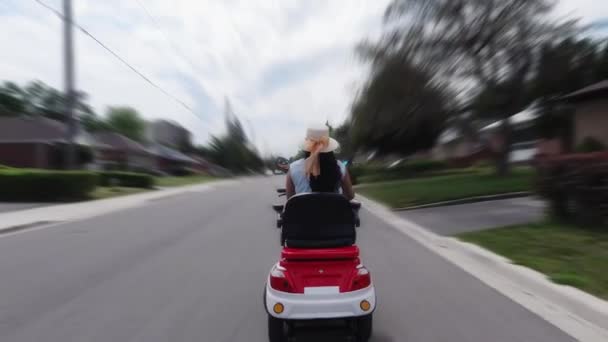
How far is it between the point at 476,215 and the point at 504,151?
42.4ft

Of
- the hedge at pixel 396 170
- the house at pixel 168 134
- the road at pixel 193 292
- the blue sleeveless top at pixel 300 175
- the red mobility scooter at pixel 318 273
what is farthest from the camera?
the house at pixel 168 134

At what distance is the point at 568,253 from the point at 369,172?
38938 mm

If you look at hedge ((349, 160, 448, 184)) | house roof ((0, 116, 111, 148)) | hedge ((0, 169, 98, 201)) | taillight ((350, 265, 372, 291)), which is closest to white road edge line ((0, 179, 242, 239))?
hedge ((0, 169, 98, 201))

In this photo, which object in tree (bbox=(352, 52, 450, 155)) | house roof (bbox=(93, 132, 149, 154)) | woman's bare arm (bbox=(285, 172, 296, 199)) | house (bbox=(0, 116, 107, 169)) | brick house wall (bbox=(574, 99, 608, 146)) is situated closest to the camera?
woman's bare arm (bbox=(285, 172, 296, 199))

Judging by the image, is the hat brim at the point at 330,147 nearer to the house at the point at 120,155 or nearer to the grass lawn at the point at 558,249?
the grass lawn at the point at 558,249

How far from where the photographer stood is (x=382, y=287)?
265 inches

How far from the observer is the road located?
4992 millimetres

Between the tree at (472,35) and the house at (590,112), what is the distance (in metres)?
4.25

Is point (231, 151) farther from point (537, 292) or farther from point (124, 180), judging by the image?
point (537, 292)

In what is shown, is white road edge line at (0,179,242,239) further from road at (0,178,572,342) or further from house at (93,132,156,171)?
house at (93,132,156,171)

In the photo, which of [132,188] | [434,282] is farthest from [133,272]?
[132,188]

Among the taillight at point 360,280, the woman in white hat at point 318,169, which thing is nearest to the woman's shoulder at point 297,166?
the woman in white hat at point 318,169

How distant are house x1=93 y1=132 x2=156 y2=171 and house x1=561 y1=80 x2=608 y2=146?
34358 mm

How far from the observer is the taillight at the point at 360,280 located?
4.33 m
